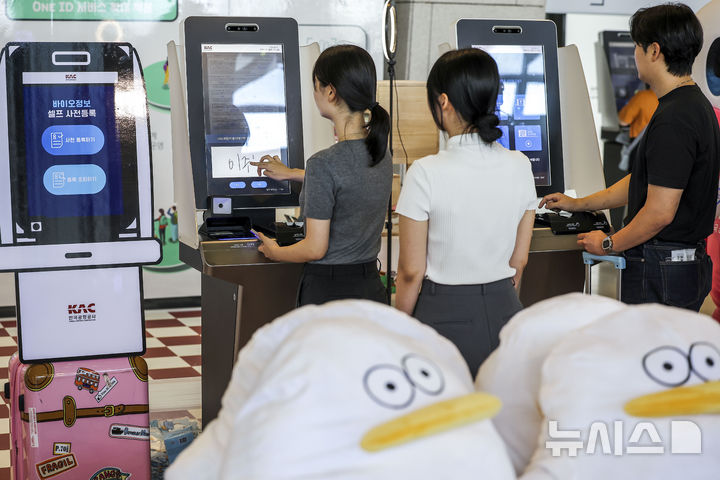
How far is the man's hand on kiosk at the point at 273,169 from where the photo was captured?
317 cm

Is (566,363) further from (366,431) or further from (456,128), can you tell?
(456,128)

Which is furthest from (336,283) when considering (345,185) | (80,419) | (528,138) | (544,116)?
(544,116)

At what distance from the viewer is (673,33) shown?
2602mm

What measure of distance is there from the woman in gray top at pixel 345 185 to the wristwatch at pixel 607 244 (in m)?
0.78

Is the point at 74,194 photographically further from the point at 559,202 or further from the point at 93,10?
the point at 93,10

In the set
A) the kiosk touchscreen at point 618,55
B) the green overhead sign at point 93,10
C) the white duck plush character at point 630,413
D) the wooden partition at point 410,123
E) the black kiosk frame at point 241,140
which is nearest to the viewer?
the white duck plush character at point 630,413

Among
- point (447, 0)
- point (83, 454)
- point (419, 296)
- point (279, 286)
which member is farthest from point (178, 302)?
point (419, 296)

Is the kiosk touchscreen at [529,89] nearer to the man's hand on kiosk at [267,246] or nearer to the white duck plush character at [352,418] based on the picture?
the man's hand on kiosk at [267,246]

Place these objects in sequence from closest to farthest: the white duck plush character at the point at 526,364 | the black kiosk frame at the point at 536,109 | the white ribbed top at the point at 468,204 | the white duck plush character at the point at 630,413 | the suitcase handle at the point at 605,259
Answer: the white duck plush character at the point at 630,413
the white duck plush character at the point at 526,364
the white ribbed top at the point at 468,204
the suitcase handle at the point at 605,259
the black kiosk frame at the point at 536,109

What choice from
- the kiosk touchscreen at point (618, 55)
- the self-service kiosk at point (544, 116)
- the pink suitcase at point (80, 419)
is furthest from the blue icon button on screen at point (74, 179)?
the kiosk touchscreen at point (618, 55)

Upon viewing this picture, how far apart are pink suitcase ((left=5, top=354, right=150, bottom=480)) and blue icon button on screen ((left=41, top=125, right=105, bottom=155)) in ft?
2.06

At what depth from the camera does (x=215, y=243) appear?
300cm

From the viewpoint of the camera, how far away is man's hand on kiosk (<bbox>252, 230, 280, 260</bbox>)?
285 cm

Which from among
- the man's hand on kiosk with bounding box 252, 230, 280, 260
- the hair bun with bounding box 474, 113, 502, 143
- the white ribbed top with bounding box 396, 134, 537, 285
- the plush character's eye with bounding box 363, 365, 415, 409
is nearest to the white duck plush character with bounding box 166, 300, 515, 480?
the plush character's eye with bounding box 363, 365, 415, 409
